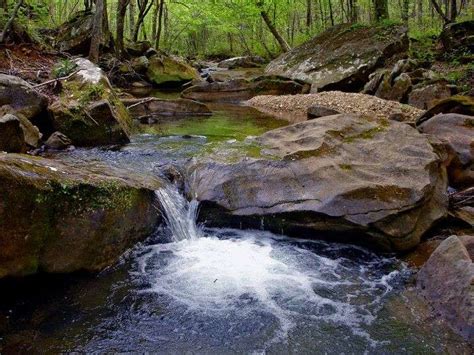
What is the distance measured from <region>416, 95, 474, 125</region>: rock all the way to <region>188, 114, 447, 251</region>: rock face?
229 centimetres

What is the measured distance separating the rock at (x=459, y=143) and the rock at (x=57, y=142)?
6279 millimetres

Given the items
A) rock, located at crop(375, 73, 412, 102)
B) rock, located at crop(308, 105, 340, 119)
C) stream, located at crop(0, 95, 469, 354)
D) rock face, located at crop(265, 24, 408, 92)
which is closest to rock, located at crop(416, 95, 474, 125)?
rock, located at crop(308, 105, 340, 119)

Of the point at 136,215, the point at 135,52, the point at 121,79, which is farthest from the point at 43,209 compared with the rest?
the point at 135,52

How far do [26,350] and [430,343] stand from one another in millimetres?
3121

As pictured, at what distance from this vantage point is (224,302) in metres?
3.86

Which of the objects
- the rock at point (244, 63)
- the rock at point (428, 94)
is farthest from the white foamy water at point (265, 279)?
the rock at point (244, 63)

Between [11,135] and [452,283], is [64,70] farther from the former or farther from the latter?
[452,283]

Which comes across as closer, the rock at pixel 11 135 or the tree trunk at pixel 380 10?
the rock at pixel 11 135

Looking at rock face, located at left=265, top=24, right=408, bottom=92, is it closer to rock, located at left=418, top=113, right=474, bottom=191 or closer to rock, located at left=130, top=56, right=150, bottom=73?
rock, located at left=130, top=56, right=150, bottom=73

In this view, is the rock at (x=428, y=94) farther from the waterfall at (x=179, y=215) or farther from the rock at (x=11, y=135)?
the rock at (x=11, y=135)

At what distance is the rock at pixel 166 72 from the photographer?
1814 cm

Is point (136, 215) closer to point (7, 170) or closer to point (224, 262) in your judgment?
point (224, 262)

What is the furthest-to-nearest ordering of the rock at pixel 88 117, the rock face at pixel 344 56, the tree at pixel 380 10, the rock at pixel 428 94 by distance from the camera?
1. the tree at pixel 380 10
2. the rock face at pixel 344 56
3. the rock at pixel 428 94
4. the rock at pixel 88 117

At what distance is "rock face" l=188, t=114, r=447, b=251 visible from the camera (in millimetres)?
4809
